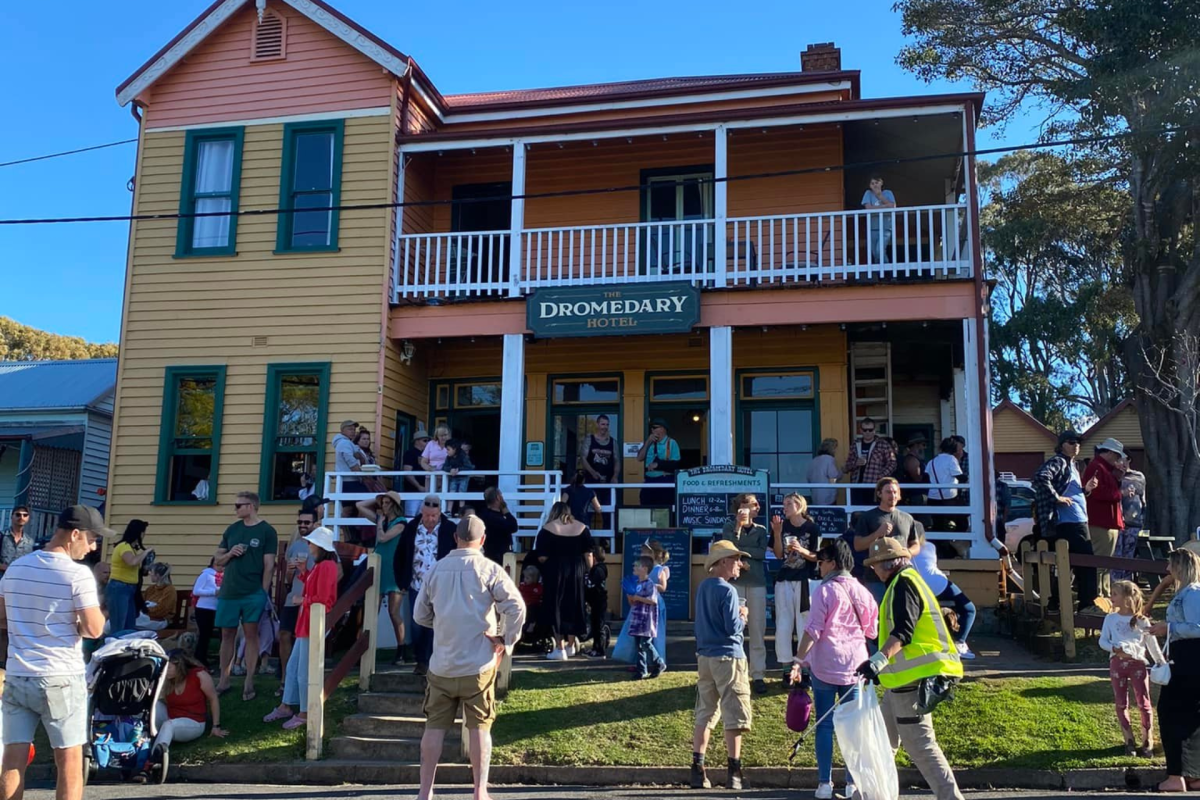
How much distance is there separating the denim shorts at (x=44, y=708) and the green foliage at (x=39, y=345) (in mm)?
46466

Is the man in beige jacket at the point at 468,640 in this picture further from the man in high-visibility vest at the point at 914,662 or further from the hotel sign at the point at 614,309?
the hotel sign at the point at 614,309

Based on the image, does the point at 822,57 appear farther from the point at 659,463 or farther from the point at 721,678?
the point at 721,678

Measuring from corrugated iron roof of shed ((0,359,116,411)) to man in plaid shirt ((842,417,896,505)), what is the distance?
52.6ft

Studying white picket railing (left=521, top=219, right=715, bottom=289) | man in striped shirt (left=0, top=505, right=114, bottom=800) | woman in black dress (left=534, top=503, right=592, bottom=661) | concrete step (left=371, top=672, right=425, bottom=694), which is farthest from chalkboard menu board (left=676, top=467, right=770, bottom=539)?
man in striped shirt (left=0, top=505, right=114, bottom=800)

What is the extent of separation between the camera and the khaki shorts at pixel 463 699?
6.58 m

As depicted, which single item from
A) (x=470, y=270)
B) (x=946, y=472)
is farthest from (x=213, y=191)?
(x=946, y=472)

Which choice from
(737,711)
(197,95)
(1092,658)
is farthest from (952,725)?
(197,95)

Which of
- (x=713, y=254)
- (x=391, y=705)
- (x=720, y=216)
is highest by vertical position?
(x=720, y=216)

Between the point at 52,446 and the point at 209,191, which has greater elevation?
the point at 209,191

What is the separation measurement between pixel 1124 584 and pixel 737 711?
125 inches

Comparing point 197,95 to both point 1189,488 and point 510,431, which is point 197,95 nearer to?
point 510,431

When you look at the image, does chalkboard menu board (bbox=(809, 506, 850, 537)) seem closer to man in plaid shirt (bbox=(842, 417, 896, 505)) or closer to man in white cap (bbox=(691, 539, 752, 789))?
man in plaid shirt (bbox=(842, 417, 896, 505))

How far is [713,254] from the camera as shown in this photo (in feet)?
50.6

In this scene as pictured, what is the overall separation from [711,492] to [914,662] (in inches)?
261
